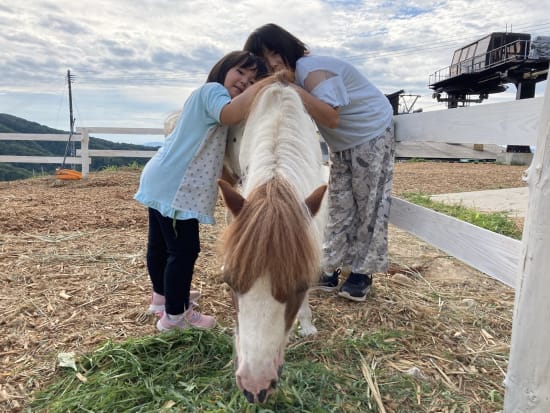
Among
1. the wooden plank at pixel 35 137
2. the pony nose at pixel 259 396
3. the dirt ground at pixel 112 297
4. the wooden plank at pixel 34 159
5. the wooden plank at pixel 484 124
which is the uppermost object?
the wooden plank at pixel 484 124

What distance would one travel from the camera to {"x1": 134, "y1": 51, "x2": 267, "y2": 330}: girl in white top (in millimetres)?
2475

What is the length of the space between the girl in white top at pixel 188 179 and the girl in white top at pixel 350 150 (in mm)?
334

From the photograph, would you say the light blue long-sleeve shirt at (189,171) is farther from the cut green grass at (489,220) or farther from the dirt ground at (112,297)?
the cut green grass at (489,220)

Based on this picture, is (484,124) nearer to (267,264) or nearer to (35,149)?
(267,264)

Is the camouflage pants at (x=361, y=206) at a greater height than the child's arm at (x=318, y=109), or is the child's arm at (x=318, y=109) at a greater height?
the child's arm at (x=318, y=109)

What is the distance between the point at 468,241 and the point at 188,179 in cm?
164

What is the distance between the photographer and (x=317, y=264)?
173cm

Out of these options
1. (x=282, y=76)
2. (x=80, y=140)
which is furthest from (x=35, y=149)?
(x=282, y=76)

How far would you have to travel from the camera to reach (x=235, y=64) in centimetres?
270

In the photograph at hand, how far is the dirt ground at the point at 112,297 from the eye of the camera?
92.3 inches

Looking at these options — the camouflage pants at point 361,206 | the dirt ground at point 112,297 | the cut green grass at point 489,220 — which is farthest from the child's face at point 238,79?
the cut green grass at point 489,220

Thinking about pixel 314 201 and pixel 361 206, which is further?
pixel 361 206

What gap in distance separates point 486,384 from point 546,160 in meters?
1.34

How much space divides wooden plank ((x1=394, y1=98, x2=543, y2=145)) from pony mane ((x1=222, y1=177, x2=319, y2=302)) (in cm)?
101
